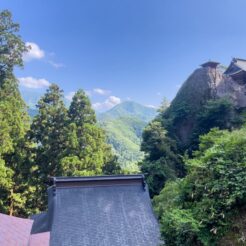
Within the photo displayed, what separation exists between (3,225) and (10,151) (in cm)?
1181

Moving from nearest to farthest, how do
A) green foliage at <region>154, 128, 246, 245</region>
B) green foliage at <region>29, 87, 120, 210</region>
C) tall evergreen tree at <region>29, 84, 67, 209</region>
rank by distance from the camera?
green foliage at <region>154, 128, 246, 245</region> < green foliage at <region>29, 87, 120, 210</region> < tall evergreen tree at <region>29, 84, 67, 209</region>

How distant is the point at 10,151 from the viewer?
17.2 m

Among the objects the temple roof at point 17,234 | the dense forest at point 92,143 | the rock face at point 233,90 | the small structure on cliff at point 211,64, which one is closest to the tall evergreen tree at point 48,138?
the dense forest at point 92,143

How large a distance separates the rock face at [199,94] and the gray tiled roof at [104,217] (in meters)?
12.6

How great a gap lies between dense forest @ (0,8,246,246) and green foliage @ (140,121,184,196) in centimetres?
6

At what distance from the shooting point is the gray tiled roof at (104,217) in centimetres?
962

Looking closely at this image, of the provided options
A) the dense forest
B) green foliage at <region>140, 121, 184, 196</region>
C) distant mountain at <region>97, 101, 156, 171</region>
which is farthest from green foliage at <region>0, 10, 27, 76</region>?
distant mountain at <region>97, 101, 156, 171</region>

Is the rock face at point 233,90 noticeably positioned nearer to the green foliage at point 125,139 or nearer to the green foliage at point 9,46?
the green foliage at point 9,46

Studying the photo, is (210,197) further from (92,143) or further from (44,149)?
(44,149)

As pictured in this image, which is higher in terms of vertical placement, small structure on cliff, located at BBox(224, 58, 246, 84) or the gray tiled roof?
small structure on cliff, located at BBox(224, 58, 246, 84)

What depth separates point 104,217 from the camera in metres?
10.5

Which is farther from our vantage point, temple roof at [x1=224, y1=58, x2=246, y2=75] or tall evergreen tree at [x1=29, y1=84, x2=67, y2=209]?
temple roof at [x1=224, y1=58, x2=246, y2=75]

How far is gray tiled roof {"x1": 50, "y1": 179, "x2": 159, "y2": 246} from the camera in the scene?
379 inches

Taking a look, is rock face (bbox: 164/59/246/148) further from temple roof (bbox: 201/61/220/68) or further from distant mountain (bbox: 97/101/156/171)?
distant mountain (bbox: 97/101/156/171)
